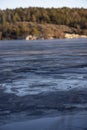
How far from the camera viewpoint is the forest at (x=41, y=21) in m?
161

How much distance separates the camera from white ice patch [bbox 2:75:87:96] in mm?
17281

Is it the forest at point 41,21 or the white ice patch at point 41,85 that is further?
the forest at point 41,21

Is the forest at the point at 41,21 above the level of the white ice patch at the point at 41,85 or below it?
below

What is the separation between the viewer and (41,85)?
18844mm

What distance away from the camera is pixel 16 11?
18850 cm

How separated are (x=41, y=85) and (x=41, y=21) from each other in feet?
529

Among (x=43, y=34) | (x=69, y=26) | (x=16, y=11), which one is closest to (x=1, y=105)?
(x=43, y=34)

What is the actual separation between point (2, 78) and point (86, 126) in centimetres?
1220

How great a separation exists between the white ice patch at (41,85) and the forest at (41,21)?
13720 cm

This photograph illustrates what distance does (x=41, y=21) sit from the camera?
587 feet

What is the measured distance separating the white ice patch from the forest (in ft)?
450

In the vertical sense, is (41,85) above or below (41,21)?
above

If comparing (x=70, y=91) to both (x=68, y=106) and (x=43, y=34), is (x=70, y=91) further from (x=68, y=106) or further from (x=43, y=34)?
(x=43, y=34)

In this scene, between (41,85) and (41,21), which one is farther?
(41,21)
